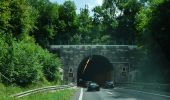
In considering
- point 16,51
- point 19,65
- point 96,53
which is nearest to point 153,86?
point 16,51

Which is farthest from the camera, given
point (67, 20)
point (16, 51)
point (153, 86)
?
point (67, 20)

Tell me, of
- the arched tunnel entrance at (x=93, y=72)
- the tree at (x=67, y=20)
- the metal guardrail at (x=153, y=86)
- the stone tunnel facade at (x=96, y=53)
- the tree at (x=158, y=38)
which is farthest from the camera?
the arched tunnel entrance at (x=93, y=72)

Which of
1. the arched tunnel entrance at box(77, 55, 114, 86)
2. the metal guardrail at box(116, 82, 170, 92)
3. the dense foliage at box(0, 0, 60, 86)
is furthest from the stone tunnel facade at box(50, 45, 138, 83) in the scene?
the dense foliage at box(0, 0, 60, 86)

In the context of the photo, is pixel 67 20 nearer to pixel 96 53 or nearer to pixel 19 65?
pixel 96 53

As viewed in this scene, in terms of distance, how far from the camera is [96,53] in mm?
70375

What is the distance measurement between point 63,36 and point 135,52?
15834 mm

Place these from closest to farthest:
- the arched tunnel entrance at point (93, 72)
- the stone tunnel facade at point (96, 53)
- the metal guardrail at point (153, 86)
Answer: the metal guardrail at point (153, 86) < the stone tunnel facade at point (96, 53) < the arched tunnel entrance at point (93, 72)

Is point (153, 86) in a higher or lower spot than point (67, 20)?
lower

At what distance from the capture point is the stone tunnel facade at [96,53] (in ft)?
230

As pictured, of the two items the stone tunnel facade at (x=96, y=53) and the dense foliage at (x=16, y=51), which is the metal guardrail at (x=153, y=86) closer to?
the stone tunnel facade at (x=96, y=53)

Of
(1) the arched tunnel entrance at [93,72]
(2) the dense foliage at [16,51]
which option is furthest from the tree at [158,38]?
(1) the arched tunnel entrance at [93,72]

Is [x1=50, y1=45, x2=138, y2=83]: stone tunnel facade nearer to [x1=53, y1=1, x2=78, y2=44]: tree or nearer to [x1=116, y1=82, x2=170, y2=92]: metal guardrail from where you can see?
[x1=53, y1=1, x2=78, y2=44]: tree

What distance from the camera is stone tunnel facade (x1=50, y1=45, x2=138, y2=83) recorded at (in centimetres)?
7006

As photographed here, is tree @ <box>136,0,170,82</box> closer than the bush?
No
